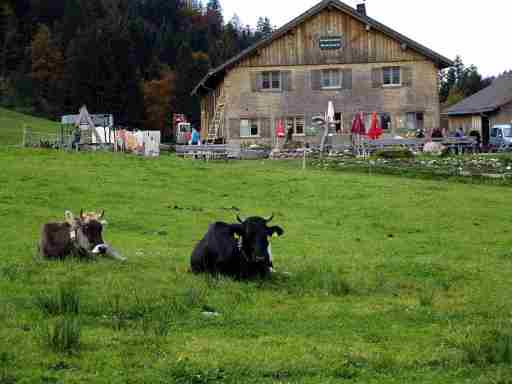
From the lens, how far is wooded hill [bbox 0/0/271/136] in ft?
319

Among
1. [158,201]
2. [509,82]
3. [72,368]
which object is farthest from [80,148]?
[509,82]

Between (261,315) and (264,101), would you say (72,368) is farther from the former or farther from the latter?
(264,101)

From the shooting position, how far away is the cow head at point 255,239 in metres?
12.5

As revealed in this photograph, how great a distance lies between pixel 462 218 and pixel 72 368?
17.0 m

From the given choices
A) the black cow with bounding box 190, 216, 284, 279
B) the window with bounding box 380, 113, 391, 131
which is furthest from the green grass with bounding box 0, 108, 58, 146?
the black cow with bounding box 190, 216, 284, 279

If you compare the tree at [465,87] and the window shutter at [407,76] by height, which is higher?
the tree at [465,87]

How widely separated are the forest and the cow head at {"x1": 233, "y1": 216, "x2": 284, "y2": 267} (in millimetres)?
84750

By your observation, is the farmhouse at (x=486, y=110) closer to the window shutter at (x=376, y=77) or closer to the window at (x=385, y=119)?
the window at (x=385, y=119)

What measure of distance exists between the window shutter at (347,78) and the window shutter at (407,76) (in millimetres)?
3364

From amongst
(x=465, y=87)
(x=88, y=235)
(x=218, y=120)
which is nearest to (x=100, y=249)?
(x=88, y=235)

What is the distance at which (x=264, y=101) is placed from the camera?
5806 cm

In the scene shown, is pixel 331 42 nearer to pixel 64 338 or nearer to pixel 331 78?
pixel 331 78

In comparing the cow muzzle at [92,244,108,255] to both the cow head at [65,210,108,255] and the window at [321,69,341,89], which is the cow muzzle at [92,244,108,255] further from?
the window at [321,69,341,89]

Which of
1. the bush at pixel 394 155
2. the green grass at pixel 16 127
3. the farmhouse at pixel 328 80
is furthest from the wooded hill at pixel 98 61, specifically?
the bush at pixel 394 155
